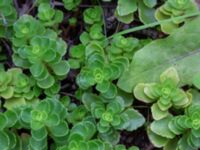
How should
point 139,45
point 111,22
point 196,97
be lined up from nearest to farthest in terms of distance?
point 196,97, point 139,45, point 111,22

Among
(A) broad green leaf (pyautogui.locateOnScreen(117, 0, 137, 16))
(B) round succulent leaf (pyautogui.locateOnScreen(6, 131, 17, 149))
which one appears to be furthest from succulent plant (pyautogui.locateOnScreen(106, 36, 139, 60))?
(B) round succulent leaf (pyautogui.locateOnScreen(6, 131, 17, 149))

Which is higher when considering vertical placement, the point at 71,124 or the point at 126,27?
the point at 126,27

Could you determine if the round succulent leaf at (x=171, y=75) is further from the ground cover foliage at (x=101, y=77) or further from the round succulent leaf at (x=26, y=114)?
the round succulent leaf at (x=26, y=114)

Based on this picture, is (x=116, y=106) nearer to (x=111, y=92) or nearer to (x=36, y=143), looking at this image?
(x=111, y=92)

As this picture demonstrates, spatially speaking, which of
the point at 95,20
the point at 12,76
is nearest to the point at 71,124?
the point at 12,76

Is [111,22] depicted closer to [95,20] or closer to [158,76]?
[95,20]

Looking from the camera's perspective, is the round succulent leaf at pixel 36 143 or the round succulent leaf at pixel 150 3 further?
the round succulent leaf at pixel 150 3

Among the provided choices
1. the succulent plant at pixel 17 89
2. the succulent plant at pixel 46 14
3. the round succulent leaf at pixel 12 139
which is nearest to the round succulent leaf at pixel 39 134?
the round succulent leaf at pixel 12 139
